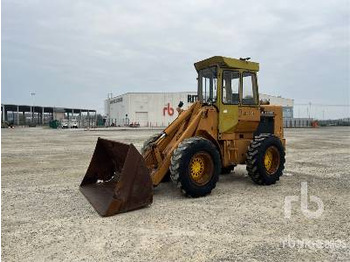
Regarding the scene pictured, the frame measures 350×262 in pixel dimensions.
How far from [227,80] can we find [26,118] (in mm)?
97052

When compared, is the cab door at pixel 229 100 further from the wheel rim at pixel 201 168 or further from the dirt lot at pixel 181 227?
the dirt lot at pixel 181 227

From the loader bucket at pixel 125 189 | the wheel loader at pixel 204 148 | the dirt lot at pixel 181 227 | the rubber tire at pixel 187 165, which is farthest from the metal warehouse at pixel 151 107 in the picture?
the rubber tire at pixel 187 165

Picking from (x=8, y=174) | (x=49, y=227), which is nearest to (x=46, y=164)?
(x=8, y=174)

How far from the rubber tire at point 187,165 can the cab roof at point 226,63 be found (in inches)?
78.1

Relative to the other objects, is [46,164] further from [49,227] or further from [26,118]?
[26,118]

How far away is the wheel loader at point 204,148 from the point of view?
20.7ft

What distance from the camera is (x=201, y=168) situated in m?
6.94

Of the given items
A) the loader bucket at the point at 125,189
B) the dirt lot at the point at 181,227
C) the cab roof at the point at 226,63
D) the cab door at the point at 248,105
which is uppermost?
the cab roof at the point at 226,63

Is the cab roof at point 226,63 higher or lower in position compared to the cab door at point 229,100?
higher

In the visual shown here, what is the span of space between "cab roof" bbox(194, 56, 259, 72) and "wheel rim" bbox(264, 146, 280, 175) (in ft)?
6.63

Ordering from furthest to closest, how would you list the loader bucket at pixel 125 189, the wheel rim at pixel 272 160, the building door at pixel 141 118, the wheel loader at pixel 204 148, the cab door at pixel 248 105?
1. the building door at pixel 141 118
2. the wheel rim at pixel 272 160
3. the cab door at pixel 248 105
4. the wheel loader at pixel 204 148
5. the loader bucket at pixel 125 189

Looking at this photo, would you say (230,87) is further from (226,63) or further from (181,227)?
(181,227)

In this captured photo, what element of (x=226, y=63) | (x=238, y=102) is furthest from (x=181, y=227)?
(x=226, y=63)

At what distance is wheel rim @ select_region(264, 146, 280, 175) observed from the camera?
8.20m
